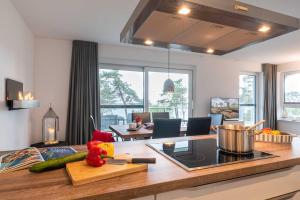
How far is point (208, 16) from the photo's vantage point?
42.8 inches

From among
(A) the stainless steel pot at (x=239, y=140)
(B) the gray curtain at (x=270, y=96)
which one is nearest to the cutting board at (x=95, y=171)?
(A) the stainless steel pot at (x=239, y=140)

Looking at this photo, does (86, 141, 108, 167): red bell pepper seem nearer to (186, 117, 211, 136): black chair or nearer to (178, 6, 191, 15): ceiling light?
(178, 6, 191, 15): ceiling light

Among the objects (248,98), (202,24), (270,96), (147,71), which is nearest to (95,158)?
(202,24)

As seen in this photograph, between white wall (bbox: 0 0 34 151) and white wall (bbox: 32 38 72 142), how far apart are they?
40cm

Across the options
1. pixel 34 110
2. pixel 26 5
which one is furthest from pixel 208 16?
pixel 34 110

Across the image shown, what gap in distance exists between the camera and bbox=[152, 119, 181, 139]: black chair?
9.32 feet

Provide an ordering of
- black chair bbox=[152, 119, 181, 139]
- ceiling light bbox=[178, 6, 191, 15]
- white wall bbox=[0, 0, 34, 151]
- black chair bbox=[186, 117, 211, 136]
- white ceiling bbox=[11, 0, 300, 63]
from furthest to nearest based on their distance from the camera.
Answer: black chair bbox=[186, 117, 211, 136]
black chair bbox=[152, 119, 181, 139]
white ceiling bbox=[11, 0, 300, 63]
white wall bbox=[0, 0, 34, 151]
ceiling light bbox=[178, 6, 191, 15]

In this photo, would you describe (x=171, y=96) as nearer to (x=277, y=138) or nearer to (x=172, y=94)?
(x=172, y=94)

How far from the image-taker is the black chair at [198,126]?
3094 mm

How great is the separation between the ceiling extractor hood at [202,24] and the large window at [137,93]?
3075 mm

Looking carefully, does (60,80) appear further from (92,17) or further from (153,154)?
(153,154)

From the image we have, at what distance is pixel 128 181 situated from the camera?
0.80 m

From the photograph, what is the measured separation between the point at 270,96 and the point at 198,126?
162 inches

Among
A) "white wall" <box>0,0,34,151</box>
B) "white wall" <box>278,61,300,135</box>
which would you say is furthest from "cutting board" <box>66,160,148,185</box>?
"white wall" <box>278,61,300,135</box>
